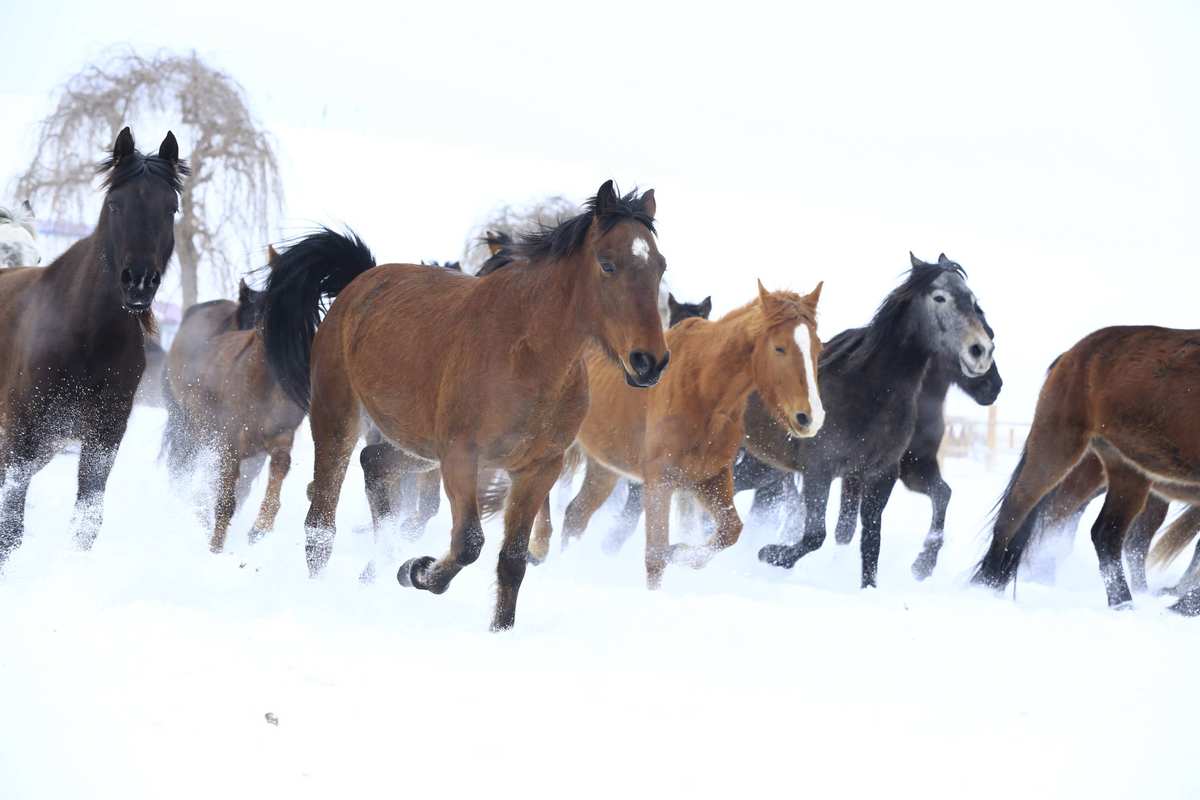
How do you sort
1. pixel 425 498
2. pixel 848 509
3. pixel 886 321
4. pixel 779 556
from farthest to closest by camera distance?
pixel 848 509
pixel 425 498
pixel 886 321
pixel 779 556

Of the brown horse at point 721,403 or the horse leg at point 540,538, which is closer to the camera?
the brown horse at point 721,403

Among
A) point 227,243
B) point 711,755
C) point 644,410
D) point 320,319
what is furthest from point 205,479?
point 227,243

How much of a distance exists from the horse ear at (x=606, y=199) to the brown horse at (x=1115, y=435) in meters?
4.34

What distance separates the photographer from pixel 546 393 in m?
4.65

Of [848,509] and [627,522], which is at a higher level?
[848,509]

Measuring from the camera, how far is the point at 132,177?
5.52 m

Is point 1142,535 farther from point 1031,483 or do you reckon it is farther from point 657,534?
point 657,534

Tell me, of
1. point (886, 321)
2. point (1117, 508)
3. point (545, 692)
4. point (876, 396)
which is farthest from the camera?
point (886, 321)

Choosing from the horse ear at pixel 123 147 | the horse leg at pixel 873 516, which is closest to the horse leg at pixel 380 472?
the horse ear at pixel 123 147

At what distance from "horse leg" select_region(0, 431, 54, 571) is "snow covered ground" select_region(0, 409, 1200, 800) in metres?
0.17

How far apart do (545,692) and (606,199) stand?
195 cm

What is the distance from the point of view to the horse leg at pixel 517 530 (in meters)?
4.68

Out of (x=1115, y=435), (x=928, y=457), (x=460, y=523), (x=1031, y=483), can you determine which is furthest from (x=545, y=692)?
(x=928, y=457)

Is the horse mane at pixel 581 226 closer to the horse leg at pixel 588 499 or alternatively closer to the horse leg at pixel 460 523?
the horse leg at pixel 460 523
